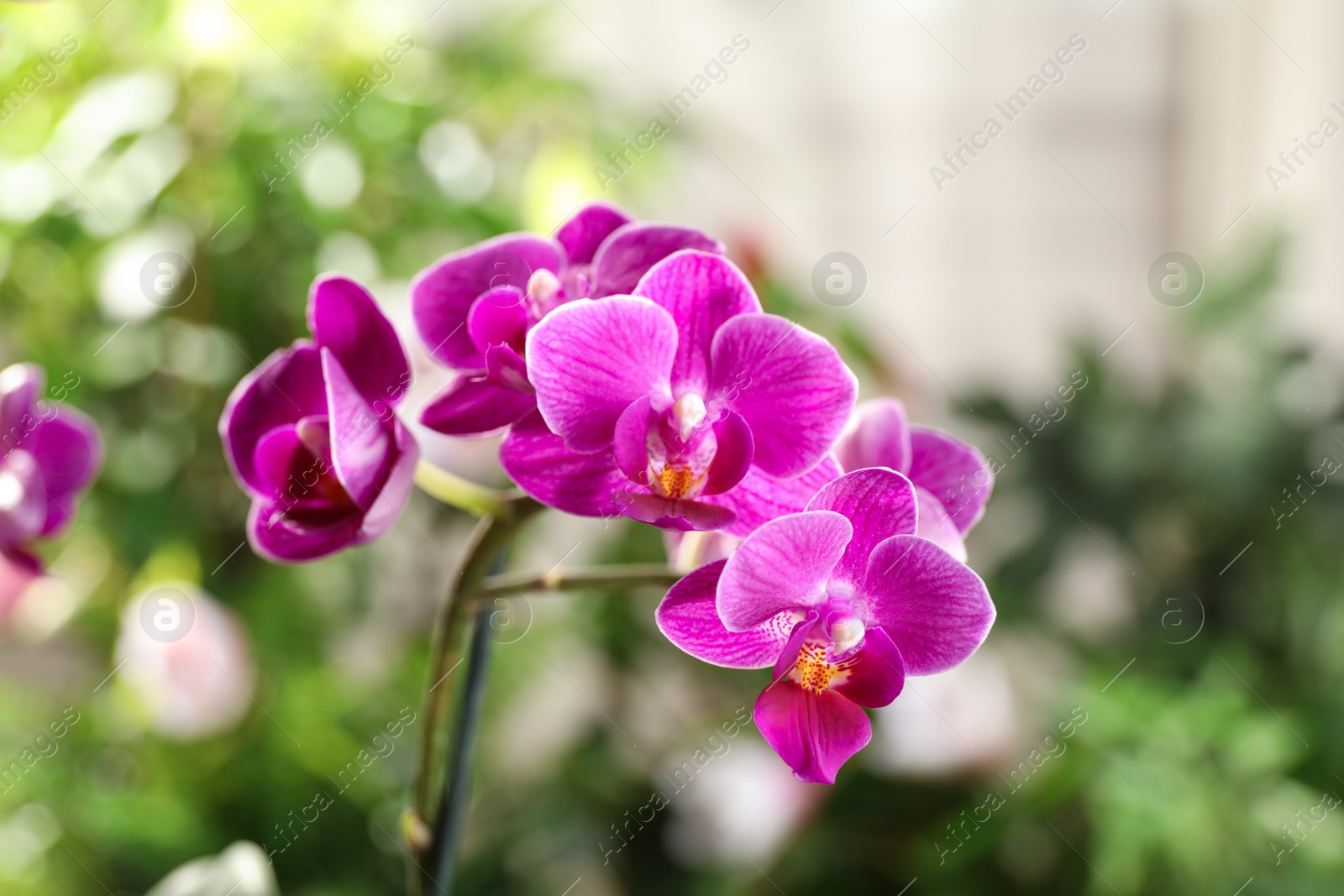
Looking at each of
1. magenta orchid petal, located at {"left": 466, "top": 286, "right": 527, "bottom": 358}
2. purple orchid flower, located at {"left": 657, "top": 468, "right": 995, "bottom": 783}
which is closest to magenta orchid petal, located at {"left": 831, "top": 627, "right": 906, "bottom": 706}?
purple orchid flower, located at {"left": 657, "top": 468, "right": 995, "bottom": 783}

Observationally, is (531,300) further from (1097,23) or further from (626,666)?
(1097,23)

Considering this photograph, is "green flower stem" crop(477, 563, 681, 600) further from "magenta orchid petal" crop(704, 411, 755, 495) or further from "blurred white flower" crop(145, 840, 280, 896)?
"blurred white flower" crop(145, 840, 280, 896)

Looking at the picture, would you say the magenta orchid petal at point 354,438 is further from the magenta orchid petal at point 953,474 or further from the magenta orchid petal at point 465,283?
the magenta orchid petal at point 953,474

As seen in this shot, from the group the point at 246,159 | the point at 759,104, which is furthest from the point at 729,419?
the point at 759,104

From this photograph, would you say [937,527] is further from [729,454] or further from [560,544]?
[560,544]

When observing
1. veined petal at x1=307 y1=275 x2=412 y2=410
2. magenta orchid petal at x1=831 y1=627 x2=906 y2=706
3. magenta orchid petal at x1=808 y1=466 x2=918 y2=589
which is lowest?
veined petal at x1=307 y1=275 x2=412 y2=410

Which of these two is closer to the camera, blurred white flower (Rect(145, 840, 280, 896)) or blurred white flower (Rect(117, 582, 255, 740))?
blurred white flower (Rect(145, 840, 280, 896))
